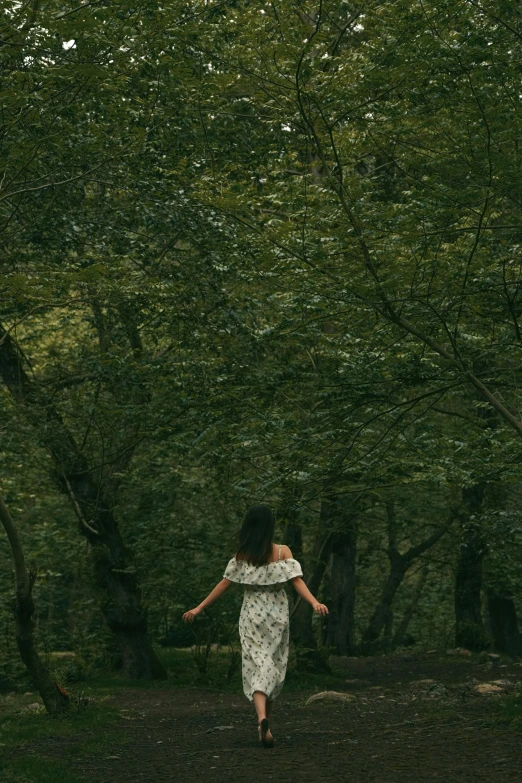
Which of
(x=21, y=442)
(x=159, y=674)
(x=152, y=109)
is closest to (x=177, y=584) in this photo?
(x=159, y=674)

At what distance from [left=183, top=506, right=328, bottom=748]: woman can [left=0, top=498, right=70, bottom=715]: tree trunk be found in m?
2.59

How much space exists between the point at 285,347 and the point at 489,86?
24.8 feet

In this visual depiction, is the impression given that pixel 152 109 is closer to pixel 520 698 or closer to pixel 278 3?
pixel 278 3

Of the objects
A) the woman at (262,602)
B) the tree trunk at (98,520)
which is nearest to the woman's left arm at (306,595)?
the woman at (262,602)

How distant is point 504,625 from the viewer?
2686 centimetres

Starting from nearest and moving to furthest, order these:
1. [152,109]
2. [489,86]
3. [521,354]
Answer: [489,86] → [521,354] → [152,109]

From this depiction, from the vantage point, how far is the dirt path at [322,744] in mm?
6992

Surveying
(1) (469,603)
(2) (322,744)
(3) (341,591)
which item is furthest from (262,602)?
(1) (469,603)

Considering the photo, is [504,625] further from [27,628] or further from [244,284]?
[27,628]

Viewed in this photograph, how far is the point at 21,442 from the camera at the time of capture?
16.6m

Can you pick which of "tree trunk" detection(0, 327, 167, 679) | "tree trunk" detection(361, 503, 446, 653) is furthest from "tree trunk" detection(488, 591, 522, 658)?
"tree trunk" detection(0, 327, 167, 679)

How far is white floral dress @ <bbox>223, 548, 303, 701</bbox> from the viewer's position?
827cm

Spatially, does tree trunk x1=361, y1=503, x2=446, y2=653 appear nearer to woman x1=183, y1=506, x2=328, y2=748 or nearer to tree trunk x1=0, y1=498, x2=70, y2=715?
tree trunk x1=0, y1=498, x2=70, y2=715

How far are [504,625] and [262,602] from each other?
65.8 feet
